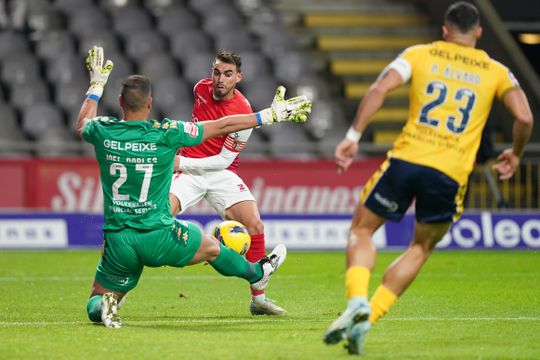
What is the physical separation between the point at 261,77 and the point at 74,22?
4.05 metres

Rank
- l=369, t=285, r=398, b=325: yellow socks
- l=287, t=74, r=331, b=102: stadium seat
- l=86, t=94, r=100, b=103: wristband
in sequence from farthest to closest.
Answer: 1. l=287, t=74, r=331, b=102: stadium seat
2. l=86, t=94, r=100, b=103: wristband
3. l=369, t=285, r=398, b=325: yellow socks

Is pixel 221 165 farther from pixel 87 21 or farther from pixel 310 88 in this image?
pixel 87 21

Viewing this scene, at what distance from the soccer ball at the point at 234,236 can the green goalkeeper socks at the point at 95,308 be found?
1.52 meters

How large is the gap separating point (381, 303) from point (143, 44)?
55.5 ft

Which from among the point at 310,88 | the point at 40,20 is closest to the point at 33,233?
the point at 40,20

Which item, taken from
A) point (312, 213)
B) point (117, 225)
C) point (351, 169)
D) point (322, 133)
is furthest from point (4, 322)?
point (322, 133)

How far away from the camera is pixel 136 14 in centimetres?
2444

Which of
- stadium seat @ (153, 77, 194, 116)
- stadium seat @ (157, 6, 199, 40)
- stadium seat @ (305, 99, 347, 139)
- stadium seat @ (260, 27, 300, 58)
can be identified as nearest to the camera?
stadium seat @ (153, 77, 194, 116)

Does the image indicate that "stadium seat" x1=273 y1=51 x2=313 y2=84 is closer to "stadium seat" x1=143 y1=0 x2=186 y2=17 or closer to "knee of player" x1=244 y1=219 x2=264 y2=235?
"stadium seat" x1=143 y1=0 x2=186 y2=17

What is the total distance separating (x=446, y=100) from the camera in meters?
7.55

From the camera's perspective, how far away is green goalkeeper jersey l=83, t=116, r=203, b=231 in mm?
8672

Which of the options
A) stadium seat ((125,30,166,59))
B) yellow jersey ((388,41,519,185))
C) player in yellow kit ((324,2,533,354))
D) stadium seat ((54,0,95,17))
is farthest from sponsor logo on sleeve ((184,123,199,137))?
stadium seat ((54,0,95,17))

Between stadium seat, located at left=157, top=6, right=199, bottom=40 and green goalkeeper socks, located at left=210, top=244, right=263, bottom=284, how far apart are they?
15244 millimetres

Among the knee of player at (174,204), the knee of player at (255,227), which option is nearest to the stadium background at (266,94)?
the knee of player at (174,204)
